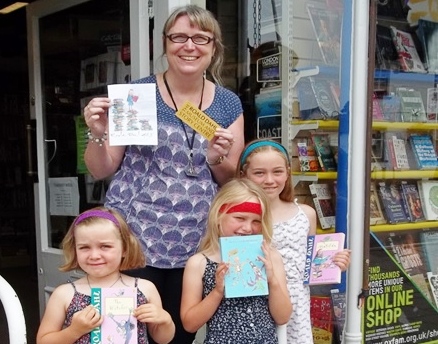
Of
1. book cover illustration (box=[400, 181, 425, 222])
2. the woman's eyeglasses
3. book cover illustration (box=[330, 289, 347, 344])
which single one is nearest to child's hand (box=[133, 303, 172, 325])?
the woman's eyeglasses

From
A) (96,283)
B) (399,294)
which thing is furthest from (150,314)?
(399,294)

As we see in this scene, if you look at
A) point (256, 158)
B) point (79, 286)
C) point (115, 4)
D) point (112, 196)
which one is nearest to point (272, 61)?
point (115, 4)

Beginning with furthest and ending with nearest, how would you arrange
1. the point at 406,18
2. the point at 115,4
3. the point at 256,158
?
the point at 406,18, the point at 115,4, the point at 256,158

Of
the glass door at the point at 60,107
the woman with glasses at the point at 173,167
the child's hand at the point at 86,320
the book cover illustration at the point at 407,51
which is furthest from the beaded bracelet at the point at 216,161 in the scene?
the book cover illustration at the point at 407,51

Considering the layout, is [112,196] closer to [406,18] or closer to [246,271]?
[246,271]

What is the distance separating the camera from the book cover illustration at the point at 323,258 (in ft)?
6.71

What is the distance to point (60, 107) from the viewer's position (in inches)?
123

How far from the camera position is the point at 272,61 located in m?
2.92

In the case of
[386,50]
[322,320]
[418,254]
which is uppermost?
[386,50]

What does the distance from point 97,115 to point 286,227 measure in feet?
2.61

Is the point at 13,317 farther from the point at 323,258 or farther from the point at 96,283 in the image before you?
the point at 323,258

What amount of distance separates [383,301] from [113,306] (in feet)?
6.31

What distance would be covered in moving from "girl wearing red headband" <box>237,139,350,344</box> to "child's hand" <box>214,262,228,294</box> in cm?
42

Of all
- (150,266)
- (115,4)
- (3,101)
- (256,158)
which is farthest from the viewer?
(3,101)
